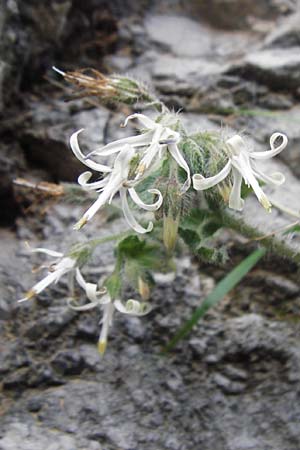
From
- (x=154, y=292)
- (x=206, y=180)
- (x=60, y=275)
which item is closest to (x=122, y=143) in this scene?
(x=206, y=180)

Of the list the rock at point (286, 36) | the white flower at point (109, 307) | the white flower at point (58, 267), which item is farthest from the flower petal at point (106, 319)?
the rock at point (286, 36)

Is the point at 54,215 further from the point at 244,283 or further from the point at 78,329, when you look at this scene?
the point at 244,283

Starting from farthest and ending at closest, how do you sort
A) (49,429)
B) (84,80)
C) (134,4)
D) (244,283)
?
(134,4), (244,283), (84,80), (49,429)

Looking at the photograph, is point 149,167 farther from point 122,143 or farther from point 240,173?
point 240,173

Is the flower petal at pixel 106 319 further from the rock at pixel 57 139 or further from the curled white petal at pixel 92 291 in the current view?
the rock at pixel 57 139

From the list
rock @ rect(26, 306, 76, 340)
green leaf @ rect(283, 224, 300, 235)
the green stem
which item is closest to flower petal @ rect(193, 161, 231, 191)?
the green stem

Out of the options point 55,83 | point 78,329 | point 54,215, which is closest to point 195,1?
point 55,83
